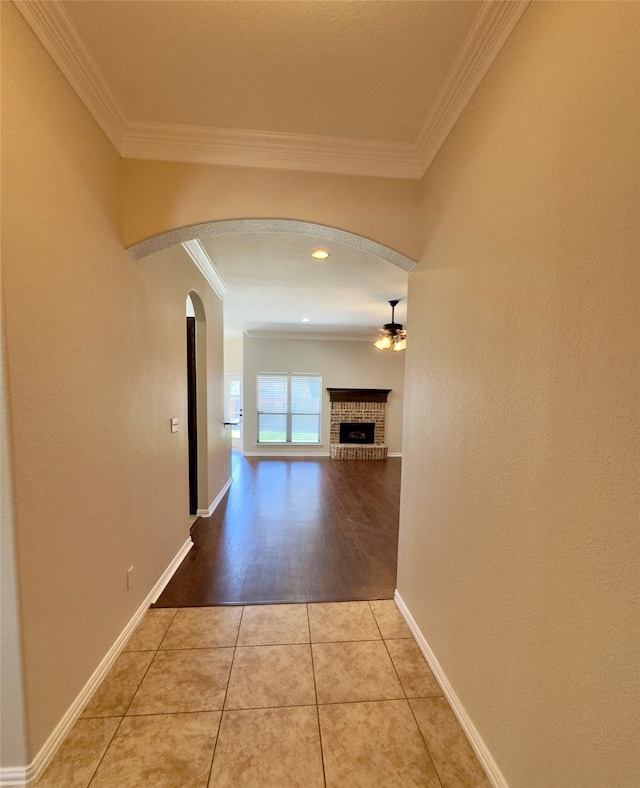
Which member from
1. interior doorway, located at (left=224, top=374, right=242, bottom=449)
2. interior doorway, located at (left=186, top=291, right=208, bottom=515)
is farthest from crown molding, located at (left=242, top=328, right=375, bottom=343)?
interior doorway, located at (left=186, top=291, right=208, bottom=515)

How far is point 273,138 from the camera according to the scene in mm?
1728

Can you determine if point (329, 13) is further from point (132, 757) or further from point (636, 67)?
point (132, 757)

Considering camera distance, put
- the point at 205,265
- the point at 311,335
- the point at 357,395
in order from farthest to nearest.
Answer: the point at 357,395 → the point at 311,335 → the point at 205,265

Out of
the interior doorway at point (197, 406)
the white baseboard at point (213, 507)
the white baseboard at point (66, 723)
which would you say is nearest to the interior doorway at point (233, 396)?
the white baseboard at point (213, 507)

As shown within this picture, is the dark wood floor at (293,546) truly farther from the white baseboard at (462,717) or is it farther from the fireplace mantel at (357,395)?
the fireplace mantel at (357,395)

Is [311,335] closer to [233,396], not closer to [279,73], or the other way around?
[233,396]

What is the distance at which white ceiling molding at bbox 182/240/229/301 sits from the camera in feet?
9.34

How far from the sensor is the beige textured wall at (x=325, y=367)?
732cm

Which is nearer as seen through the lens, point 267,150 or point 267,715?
point 267,715

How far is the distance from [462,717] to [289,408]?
634cm

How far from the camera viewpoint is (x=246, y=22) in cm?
118

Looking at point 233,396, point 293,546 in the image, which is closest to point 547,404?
point 293,546

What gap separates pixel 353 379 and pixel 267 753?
21.3 ft

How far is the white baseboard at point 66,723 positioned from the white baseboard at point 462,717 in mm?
1657
